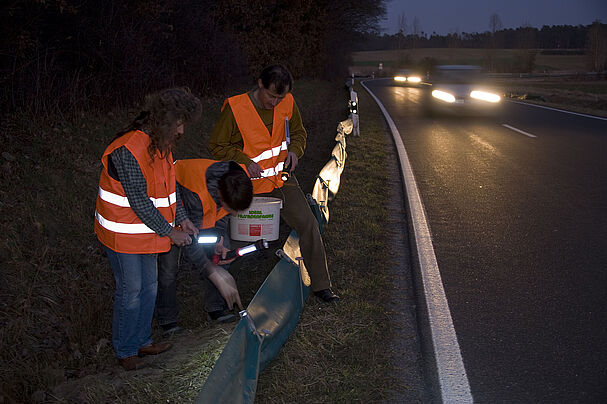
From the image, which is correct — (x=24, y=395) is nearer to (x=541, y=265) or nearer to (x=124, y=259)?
(x=124, y=259)

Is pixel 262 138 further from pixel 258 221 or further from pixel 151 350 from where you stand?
pixel 151 350

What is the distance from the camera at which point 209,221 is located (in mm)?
4234

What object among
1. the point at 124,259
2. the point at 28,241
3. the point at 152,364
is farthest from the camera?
the point at 28,241

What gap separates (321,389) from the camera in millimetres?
3572

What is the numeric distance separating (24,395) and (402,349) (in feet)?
8.49

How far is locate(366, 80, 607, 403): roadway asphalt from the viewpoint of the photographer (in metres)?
3.74

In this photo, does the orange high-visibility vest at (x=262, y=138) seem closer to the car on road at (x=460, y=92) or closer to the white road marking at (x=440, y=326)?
the white road marking at (x=440, y=326)

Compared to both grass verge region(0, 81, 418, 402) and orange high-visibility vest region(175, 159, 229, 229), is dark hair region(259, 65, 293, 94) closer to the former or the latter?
orange high-visibility vest region(175, 159, 229, 229)

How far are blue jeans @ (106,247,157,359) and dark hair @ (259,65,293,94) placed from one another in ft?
5.30

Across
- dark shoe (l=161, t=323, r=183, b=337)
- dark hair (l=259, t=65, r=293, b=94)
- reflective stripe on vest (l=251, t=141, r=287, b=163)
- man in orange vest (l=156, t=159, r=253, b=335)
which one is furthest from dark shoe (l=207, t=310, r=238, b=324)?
dark hair (l=259, t=65, r=293, b=94)

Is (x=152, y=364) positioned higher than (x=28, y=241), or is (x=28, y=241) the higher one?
(x=28, y=241)

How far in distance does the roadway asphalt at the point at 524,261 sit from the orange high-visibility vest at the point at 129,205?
2.26 metres

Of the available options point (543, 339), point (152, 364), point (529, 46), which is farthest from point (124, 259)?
point (529, 46)

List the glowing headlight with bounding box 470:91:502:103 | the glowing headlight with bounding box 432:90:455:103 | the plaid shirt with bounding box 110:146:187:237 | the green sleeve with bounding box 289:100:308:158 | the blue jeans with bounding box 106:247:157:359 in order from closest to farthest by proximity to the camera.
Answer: the plaid shirt with bounding box 110:146:187:237
the blue jeans with bounding box 106:247:157:359
the green sleeve with bounding box 289:100:308:158
the glowing headlight with bounding box 470:91:502:103
the glowing headlight with bounding box 432:90:455:103
